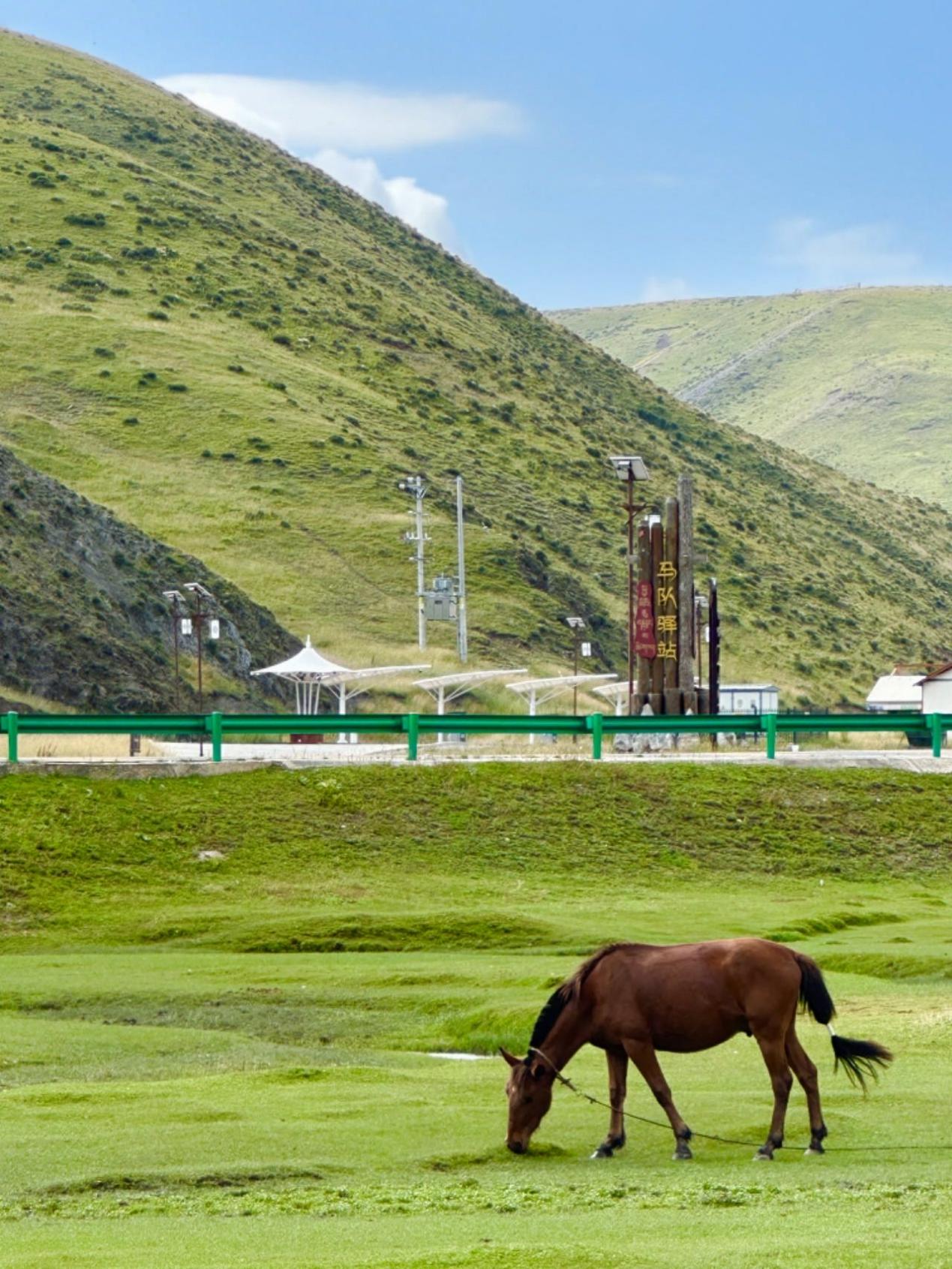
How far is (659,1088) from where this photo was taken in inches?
569

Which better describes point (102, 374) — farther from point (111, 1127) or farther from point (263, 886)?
point (111, 1127)

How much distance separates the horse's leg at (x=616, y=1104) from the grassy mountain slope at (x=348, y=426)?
7232 centimetres

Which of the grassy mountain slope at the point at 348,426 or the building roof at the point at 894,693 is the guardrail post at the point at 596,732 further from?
the building roof at the point at 894,693

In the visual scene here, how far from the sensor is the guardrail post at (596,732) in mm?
43594

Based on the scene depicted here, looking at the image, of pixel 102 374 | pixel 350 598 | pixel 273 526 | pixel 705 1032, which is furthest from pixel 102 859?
pixel 102 374

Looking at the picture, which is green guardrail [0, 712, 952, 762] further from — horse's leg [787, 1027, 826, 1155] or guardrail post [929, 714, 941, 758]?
horse's leg [787, 1027, 826, 1155]

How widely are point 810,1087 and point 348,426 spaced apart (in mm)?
103066

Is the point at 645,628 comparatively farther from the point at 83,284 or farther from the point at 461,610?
the point at 83,284

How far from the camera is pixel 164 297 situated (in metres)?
128

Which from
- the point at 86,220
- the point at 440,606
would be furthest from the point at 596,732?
the point at 86,220

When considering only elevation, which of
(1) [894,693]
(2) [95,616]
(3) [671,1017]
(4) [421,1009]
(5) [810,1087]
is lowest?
(4) [421,1009]

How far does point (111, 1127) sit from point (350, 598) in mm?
79307

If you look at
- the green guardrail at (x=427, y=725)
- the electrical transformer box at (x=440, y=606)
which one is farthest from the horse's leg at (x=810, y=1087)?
the electrical transformer box at (x=440, y=606)

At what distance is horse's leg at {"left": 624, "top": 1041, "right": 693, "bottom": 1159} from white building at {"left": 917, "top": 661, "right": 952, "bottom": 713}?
61.5m
